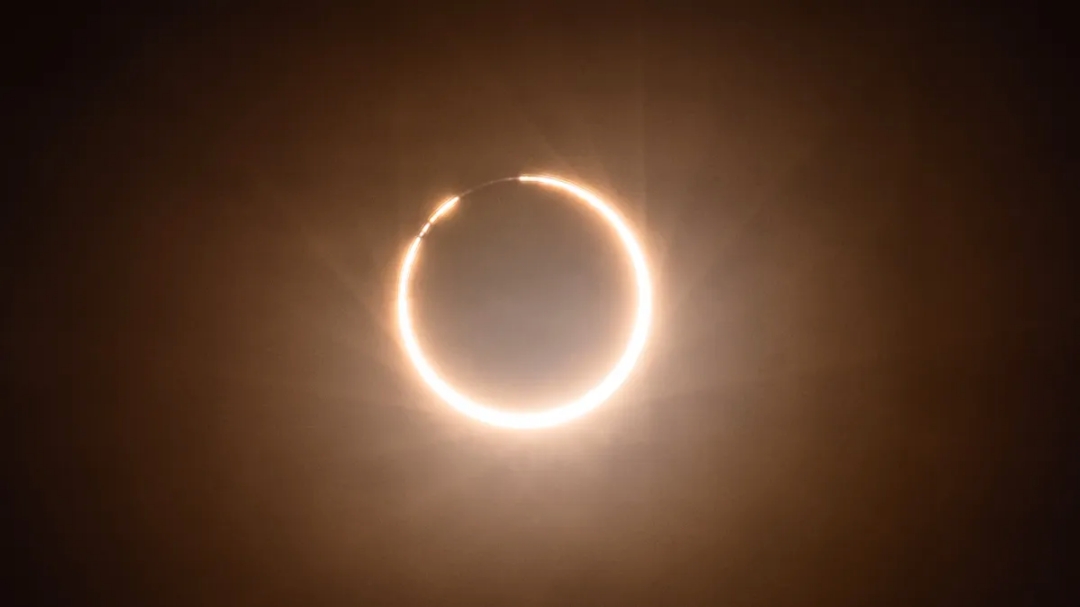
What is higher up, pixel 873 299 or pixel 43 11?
pixel 43 11

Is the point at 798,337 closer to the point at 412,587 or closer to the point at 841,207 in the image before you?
the point at 841,207

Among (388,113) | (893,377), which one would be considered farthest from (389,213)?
(893,377)

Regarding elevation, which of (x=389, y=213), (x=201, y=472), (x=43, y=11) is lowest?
(x=201, y=472)

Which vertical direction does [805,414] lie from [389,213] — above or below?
below

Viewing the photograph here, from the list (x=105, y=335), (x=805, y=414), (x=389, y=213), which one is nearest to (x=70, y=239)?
(x=105, y=335)

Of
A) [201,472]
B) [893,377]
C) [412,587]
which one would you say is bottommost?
[412,587]

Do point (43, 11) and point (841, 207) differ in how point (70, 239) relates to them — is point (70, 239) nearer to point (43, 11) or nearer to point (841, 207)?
point (43, 11)
